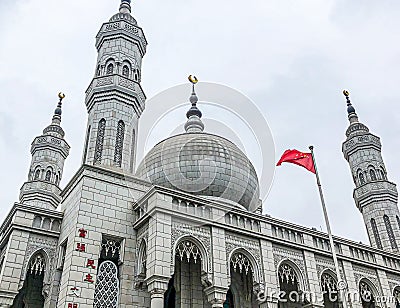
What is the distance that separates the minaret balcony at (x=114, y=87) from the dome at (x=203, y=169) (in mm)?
2665

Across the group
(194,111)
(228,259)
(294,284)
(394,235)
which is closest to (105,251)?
(228,259)

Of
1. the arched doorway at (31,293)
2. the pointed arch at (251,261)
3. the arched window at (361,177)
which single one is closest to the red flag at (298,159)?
the pointed arch at (251,261)

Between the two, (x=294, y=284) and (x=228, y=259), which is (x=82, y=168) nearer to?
(x=228, y=259)

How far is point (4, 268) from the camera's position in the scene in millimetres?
A: 14867

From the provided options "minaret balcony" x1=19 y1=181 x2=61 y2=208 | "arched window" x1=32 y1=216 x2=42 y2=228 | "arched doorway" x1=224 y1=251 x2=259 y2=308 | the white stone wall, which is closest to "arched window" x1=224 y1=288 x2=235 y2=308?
"arched doorway" x1=224 y1=251 x2=259 y2=308

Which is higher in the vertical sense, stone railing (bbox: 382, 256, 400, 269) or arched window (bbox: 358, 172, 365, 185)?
arched window (bbox: 358, 172, 365, 185)

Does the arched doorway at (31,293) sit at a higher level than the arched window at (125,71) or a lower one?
lower

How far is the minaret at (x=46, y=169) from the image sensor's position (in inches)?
984

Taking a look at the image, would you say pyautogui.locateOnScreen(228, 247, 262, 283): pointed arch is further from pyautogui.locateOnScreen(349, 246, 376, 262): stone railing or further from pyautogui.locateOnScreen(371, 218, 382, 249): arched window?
pyautogui.locateOnScreen(371, 218, 382, 249): arched window

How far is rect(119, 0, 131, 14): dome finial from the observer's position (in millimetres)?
24164

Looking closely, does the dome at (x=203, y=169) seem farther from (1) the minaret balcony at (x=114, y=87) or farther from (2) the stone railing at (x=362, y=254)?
(2) the stone railing at (x=362, y=254)

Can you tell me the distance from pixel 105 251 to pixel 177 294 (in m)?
3.25

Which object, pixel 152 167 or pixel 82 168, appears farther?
pixel 152 167

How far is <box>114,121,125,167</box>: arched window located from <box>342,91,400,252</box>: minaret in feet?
50.5
